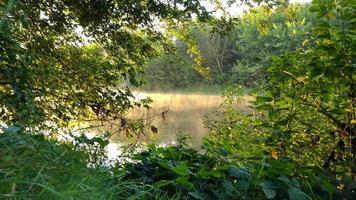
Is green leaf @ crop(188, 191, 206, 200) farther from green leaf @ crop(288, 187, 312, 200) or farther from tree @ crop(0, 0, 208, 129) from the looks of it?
tree @ crop(0, 0, 208, 129)

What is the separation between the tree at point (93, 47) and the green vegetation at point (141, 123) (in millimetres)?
15

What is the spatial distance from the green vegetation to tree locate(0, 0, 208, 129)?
0.05 feet

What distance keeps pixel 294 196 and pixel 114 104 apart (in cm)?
316

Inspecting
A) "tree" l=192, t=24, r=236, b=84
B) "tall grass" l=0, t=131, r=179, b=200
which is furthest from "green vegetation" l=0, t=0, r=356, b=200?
"tree" l=192, t=24, r=236, b=84

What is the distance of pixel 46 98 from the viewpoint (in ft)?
14.7

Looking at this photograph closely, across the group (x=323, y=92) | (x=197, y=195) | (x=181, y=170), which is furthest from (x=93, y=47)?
(x=197, y=195)

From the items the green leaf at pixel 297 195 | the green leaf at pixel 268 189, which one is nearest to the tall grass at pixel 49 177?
the green leaf at pixel 268 189

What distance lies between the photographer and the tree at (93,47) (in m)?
4.65

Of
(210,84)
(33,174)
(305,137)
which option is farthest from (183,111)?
(33,174)

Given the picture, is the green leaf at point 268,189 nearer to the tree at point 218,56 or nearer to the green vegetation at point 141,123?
the green vegetation at point 141,123

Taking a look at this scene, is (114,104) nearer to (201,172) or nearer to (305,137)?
(305,137)

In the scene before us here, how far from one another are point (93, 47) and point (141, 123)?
3.71 feet

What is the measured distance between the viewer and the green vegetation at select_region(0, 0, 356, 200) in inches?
82.0

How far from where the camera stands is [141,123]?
541 cm
